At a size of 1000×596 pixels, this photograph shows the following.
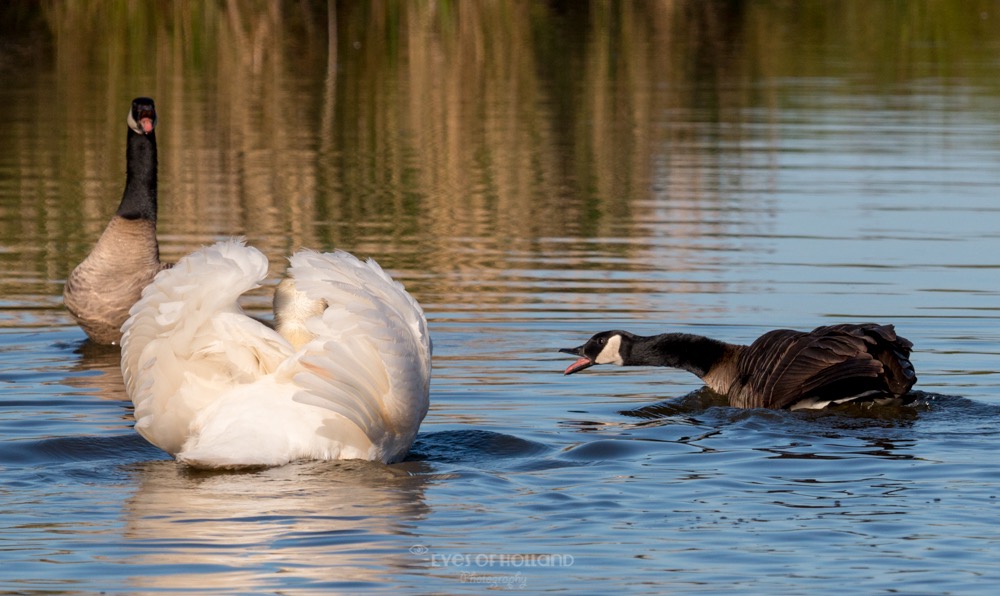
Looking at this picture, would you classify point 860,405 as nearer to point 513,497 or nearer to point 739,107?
point 513,497

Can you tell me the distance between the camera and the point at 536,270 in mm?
13703

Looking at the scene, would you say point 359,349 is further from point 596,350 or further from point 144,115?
point 144,115

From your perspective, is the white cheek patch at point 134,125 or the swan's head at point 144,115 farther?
the white cheek patch at point 134,125

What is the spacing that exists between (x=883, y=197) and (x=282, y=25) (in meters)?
18.4

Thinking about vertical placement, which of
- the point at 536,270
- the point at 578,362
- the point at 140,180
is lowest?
the point at 578,362

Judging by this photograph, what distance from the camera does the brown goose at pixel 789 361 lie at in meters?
9.28

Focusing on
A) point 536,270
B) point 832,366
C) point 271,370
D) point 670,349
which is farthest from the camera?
point 536,270

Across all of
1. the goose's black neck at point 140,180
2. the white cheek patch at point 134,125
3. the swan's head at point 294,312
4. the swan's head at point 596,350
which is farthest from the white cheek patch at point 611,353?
the white cheek patch at point 134,125

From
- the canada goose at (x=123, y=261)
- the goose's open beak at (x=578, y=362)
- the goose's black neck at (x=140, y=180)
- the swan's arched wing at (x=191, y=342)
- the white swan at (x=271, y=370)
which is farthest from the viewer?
the goose's black neck at (x=140, y=180)

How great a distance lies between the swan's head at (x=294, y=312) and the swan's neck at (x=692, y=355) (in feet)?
9.65

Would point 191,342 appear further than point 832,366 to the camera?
No

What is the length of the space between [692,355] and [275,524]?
427 cm

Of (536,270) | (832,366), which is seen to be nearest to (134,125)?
(536,270)

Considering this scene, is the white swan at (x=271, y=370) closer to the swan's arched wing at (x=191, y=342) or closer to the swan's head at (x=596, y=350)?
the swan's arched wing at (x=191, y=342)
